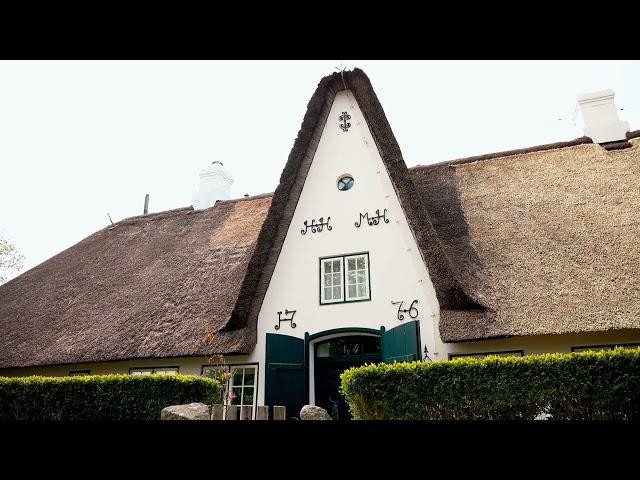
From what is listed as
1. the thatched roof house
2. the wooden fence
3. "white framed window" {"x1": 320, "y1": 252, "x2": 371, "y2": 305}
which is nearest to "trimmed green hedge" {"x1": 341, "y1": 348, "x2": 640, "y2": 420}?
the wooden fence

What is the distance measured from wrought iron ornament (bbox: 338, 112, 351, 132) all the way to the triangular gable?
1.24 ft

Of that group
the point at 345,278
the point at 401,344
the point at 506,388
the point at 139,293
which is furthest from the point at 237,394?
the point at 506,388

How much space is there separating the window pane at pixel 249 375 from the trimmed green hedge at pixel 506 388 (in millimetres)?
3342

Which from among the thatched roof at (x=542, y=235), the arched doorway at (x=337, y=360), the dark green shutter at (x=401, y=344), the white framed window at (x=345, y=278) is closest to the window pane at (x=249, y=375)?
the arched doorway at (x=337, y=360)

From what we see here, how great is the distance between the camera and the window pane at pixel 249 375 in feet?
33.7

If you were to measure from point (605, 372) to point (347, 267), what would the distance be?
539 cm


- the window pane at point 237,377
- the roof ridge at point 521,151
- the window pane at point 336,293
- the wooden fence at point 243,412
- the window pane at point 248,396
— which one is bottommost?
the window pane at point 248,396

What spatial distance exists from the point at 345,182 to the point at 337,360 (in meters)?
3.92

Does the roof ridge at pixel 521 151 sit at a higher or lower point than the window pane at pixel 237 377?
higher

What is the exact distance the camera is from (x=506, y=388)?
6633mm

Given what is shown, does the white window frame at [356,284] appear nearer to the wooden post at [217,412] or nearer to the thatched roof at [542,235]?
the thatched roof at [542,235]

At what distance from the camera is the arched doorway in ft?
32.5

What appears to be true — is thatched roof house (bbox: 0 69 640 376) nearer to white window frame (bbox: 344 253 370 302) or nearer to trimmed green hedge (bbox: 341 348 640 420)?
white window frame (bbox: 344 253 370 302)
